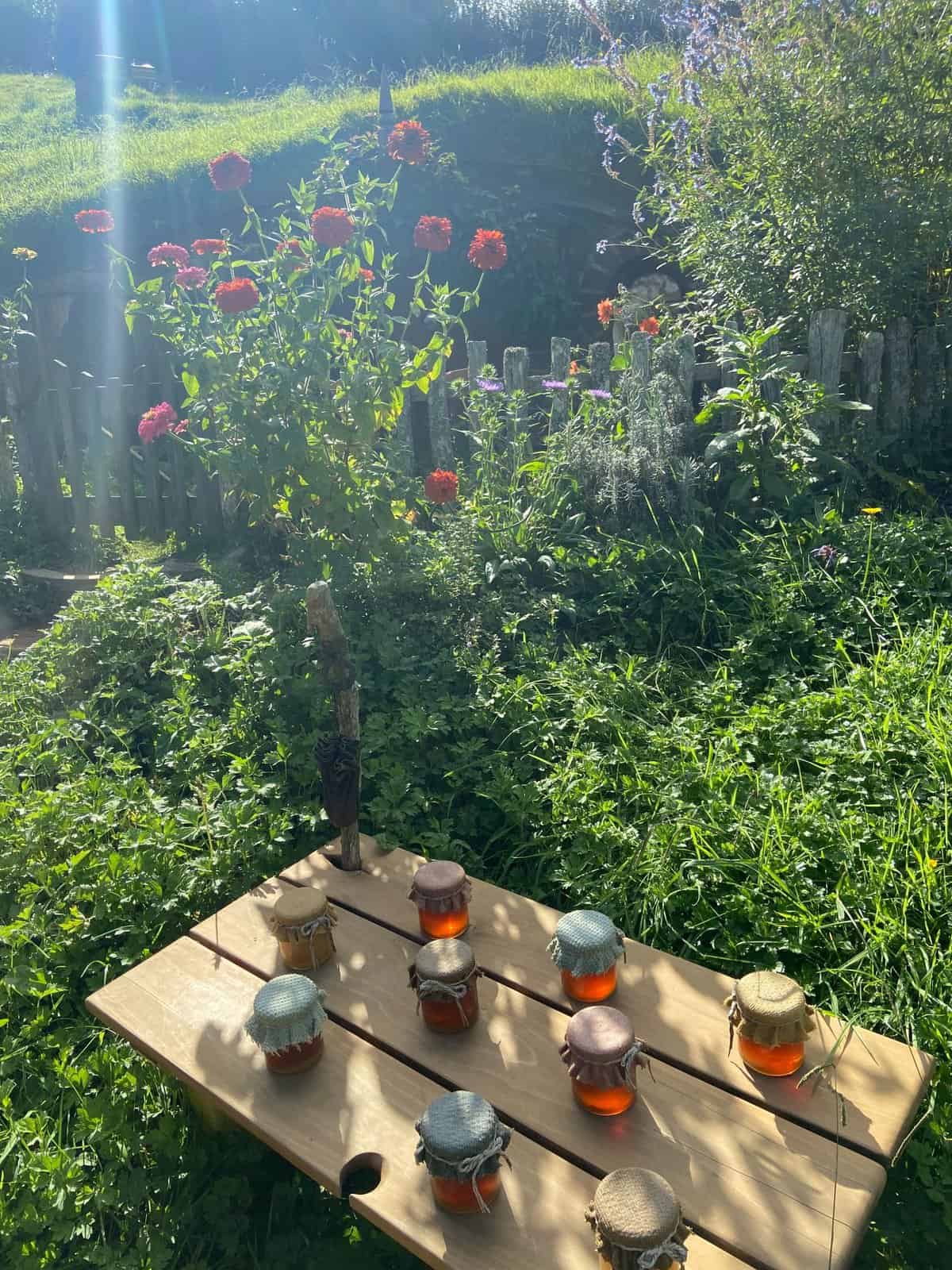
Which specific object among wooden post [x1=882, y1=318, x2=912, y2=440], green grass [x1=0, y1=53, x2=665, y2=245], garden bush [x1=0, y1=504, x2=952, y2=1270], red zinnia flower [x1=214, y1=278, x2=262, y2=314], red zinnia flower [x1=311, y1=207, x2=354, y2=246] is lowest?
garden bush [x1=0, y1=504, x2=952, y2=1270]

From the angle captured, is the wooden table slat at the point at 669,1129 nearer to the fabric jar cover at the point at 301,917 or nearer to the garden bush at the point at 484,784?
the fabric jar cover at the point at 301,917

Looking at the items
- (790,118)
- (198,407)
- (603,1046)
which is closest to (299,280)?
(198,407)

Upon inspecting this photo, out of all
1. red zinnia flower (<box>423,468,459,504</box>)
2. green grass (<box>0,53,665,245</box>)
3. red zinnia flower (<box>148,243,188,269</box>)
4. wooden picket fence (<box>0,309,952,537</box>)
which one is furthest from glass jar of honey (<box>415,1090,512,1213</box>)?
green grass (<box>0,53,665,245</box>)

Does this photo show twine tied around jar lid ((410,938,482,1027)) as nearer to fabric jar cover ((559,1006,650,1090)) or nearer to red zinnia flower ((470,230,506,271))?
fabric jar cover ((559,1006,650,1090))

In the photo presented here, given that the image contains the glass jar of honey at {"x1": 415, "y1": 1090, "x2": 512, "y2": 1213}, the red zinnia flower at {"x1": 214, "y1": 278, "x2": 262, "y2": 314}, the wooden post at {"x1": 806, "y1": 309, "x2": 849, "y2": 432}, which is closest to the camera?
the glass jar of honey at {"x1": 415, "y1": 1090, "x2": 512, "y2": 1213}

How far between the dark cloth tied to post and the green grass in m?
6.27

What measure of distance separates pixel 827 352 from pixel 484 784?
3.02 m

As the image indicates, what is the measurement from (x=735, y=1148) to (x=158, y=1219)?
120cm

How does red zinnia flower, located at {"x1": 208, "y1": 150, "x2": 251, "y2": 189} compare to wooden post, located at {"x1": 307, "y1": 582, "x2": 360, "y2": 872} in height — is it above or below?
above

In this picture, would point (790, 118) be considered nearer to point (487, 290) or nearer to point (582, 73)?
point (487, 290)

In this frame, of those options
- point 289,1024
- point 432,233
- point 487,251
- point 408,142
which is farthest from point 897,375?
point 289,1024

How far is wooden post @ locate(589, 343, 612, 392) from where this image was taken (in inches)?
175

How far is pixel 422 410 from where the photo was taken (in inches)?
183

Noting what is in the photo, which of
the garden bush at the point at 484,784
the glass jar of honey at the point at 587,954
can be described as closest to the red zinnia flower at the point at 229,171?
the garden bush at the point at 484,784
